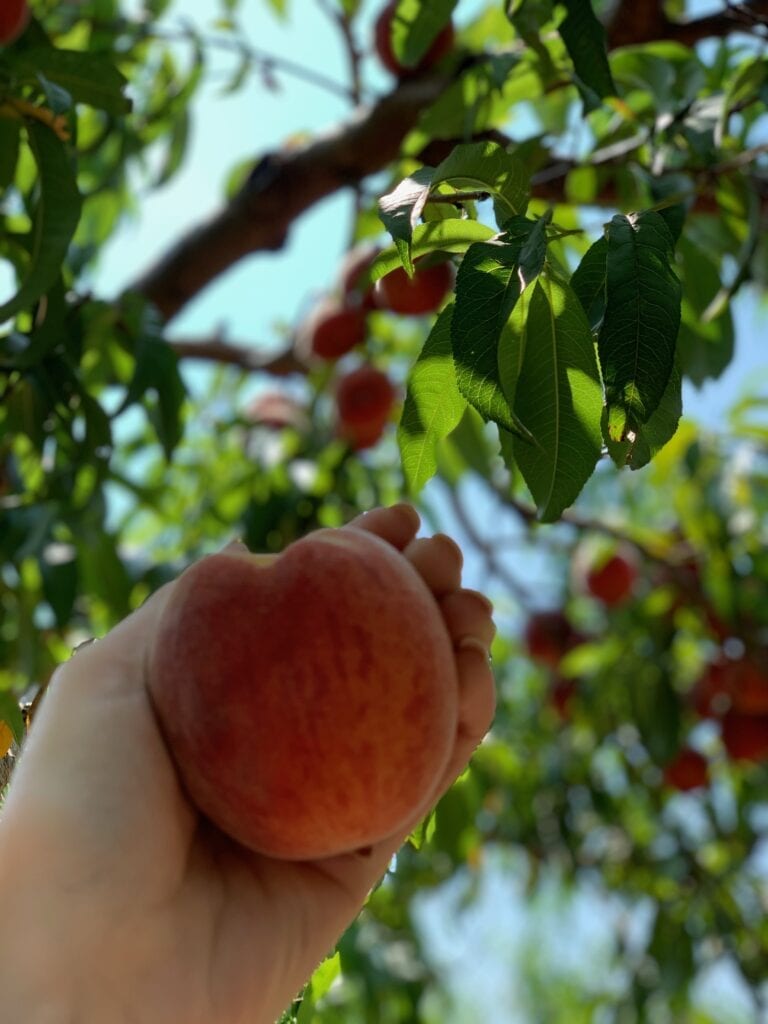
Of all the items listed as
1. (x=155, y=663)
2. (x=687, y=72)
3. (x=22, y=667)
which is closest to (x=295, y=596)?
(x=155, y=663)

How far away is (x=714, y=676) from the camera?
257cm

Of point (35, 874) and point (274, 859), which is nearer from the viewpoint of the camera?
point (35, 874)

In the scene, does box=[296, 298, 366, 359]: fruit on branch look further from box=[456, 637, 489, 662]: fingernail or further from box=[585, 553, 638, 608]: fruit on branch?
box=[456, 637, 489, 662]: fingernail

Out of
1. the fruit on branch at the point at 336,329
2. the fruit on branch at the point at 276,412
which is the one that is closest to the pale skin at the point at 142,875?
the fruit on branch at the point at 336,329

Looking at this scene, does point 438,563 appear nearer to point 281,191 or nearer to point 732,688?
point 281,191

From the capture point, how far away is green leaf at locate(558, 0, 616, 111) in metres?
0.97

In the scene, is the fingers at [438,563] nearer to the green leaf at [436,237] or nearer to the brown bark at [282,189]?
the green leaf at [436,237]

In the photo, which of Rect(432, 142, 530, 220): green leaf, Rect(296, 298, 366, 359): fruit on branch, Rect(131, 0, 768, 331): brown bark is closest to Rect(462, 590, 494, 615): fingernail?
Rect(432, 142, 530, 220): green leaf

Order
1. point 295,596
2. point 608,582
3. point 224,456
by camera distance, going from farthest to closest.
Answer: point 608,582
point 224,456
point 295,596

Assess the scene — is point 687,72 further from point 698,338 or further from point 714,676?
point 714,676

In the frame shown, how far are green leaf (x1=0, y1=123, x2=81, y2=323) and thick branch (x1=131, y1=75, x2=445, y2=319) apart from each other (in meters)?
0.82

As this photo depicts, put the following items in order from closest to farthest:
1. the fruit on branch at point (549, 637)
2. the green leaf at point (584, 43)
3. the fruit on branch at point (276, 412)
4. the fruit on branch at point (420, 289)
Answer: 1. the green leaf at point (584, 43)
2. the fruit on branch at point (420, 289)
3. the fruit on branch at point (276, 412)
4. the fruit on branch at point (549, 637)

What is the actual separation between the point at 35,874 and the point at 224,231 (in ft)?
5.06

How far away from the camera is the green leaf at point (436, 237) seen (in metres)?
0.77
